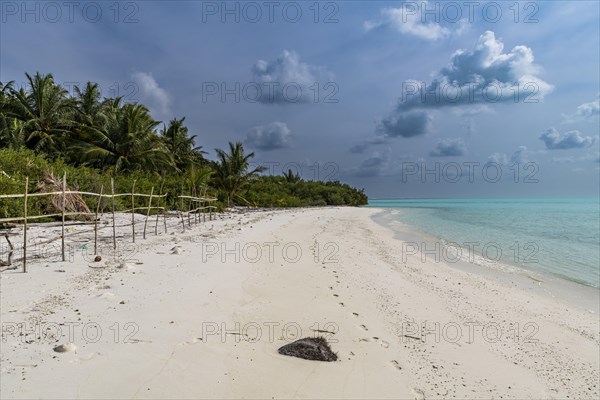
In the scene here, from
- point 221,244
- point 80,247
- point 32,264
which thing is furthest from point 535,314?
point 80,247

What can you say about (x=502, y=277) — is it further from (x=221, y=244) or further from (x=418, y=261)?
(x=221, y=244)

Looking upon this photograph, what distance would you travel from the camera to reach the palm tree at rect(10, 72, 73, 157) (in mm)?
19875

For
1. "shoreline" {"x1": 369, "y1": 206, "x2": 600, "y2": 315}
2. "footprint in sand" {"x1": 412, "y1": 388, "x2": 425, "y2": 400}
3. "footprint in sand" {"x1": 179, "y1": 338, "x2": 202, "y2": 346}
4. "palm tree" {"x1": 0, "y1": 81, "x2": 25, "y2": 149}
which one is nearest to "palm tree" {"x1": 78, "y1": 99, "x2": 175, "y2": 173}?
"palm tree" {"x1": 0, "y1": 81, "x2": 25, "y2": 149}

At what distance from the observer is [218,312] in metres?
4.34

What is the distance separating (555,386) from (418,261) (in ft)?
18.4

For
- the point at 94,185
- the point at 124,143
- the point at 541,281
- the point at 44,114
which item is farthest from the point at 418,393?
the point at 44,114

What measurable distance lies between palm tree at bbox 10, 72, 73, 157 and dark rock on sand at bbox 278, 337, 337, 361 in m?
21.2

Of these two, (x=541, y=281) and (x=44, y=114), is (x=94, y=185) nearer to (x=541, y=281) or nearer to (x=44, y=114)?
(x=44, y=114)

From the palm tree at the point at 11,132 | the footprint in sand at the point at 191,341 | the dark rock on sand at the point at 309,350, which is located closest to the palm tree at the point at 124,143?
the palm tree at the point at 11,132

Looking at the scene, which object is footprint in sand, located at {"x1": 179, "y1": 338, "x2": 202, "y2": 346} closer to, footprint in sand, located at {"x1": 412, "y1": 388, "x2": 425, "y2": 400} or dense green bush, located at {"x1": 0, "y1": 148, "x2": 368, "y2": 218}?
footprint in sand, located at {"x1": 412, "y1": 388, "x2": 425, "y2": 400}

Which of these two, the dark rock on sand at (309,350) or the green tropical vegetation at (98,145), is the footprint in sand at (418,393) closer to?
the dark rock on sand at (309,350)

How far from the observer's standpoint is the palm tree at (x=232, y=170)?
24766 mm

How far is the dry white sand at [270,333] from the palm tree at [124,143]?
15597 millimetres

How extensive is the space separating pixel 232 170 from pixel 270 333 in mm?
21894
